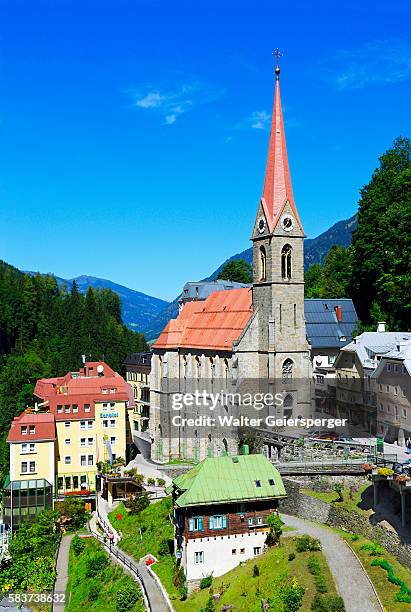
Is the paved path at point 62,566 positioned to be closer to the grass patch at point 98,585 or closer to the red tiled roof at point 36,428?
the grass patch at point 98,585

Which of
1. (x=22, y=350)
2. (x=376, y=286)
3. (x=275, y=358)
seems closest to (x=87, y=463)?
(x=275, y=358)

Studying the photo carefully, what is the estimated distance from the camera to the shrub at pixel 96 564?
51031mm

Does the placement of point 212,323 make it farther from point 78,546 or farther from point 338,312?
point 78,546

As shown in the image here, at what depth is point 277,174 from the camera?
68500mm

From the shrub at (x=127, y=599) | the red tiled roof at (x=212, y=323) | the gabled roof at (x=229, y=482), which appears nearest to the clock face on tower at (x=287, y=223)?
the red tiled roof at (x=212, y=323)

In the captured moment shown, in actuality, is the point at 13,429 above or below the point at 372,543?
above

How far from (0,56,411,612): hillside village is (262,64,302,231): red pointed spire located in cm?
15

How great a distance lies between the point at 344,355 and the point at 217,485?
2954cm

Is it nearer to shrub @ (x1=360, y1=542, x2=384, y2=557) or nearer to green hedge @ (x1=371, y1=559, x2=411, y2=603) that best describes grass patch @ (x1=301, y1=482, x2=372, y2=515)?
shrub @ (x1=360, y1=542, x2=384, y2=557)

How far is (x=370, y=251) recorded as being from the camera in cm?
8338

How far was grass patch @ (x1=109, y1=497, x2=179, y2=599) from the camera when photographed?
47.5 m

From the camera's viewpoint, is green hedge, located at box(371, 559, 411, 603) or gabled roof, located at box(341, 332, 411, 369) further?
gabled roof, located at box(341, 332, 411, 369)

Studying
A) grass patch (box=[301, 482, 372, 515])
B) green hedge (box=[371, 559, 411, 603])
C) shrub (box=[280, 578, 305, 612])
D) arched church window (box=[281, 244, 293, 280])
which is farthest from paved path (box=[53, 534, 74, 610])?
arched church window (box=[281, 244, 293, 280])

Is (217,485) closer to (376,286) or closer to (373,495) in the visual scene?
(373,495)
